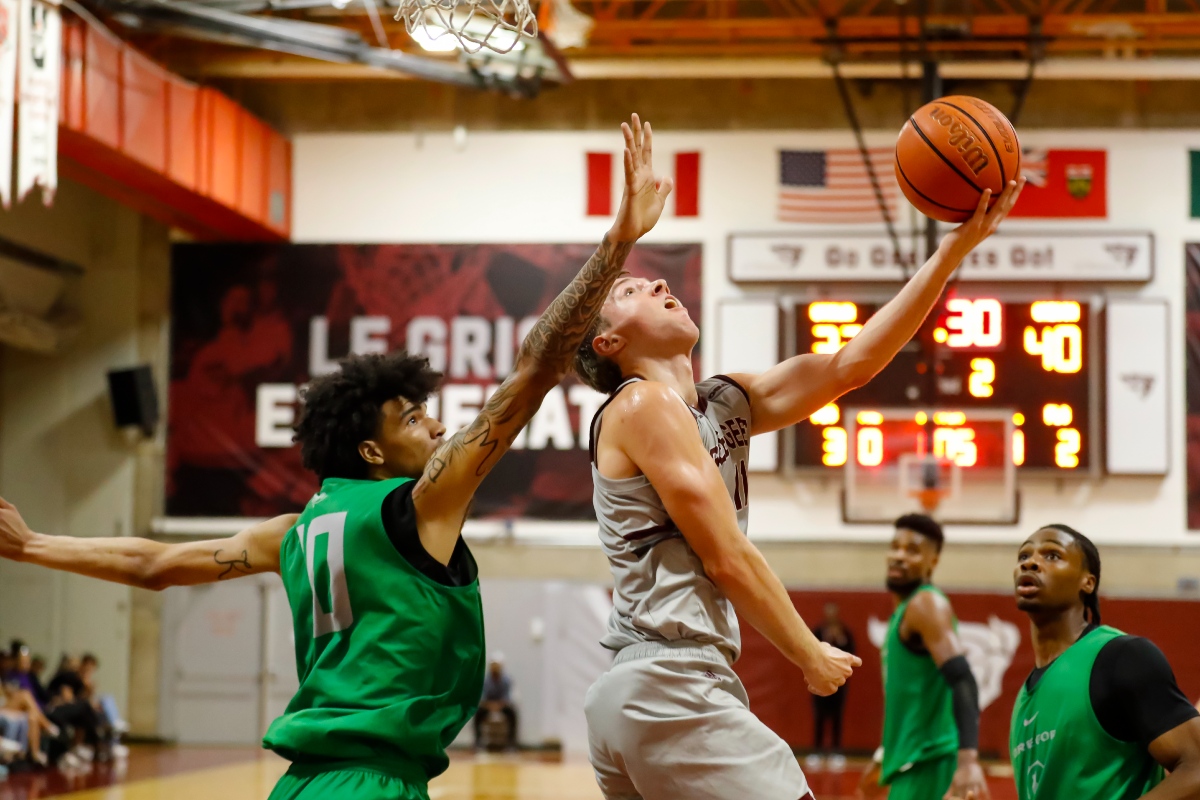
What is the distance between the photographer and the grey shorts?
2.98m

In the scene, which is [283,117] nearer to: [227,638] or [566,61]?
[566,61]

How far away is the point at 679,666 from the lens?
307 centimetres

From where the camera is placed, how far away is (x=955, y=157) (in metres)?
3.75

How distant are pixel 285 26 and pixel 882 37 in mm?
6152

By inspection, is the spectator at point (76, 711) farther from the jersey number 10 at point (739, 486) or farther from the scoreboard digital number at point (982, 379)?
the jersey number 10 at point (739, 486)

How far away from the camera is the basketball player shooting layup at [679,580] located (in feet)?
9.80

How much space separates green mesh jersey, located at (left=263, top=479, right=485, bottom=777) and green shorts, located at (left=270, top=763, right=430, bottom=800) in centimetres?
2

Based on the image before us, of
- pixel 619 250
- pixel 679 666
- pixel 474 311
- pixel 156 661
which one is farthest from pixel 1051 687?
pixel 156 661

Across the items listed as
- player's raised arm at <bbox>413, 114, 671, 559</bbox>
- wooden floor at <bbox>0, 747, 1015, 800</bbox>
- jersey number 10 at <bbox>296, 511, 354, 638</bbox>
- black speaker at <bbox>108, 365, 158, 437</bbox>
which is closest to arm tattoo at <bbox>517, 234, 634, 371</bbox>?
player's raised arm at <bbox>413, 114, 671, 559</bbox>

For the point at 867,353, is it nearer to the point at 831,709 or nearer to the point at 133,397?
the point at 831,709

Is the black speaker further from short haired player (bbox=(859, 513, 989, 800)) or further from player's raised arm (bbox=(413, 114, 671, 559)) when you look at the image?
player's raised arm (bbox=(413, 114, 671, 559))

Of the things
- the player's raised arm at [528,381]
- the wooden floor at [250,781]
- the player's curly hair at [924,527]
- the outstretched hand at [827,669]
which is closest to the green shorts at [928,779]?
the player's curly hair at [924,527]

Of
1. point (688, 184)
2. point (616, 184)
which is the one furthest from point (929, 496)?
point (616, 184)

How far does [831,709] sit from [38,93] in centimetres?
968
